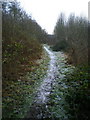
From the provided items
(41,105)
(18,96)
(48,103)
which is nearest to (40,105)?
(41,105)

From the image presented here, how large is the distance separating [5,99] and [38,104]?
38.9 inches

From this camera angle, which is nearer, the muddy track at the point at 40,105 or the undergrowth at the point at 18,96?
the muddy track at the point at 40,105

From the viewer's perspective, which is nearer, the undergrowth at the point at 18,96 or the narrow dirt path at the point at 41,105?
the narrow dirt path at the point at 41,105

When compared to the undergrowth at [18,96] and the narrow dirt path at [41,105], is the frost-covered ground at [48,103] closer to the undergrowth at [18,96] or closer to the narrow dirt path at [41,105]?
the narrow dirt path at [41,105]

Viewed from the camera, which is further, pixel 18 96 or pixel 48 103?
pixel 18 96

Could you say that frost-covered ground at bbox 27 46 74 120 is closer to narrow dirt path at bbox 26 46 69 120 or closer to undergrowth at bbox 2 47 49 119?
narrow dirt path at bbox 26 46 69 120

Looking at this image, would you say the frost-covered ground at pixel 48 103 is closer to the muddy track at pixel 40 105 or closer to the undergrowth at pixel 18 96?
the muddy track at pixel 40 105

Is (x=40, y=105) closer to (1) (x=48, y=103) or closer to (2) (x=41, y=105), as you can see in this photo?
(2) (x=41, y=105)

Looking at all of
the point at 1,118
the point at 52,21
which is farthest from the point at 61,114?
the point at 52,21

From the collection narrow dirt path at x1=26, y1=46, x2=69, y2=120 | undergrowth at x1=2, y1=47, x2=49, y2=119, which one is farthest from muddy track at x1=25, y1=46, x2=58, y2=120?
undergrowth at x1=2, y1=47, x2=49, y2=119

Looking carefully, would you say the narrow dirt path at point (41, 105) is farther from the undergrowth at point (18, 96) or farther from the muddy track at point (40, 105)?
the undergrowth at point (18, 96)

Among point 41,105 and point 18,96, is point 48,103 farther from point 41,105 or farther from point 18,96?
point 18,96

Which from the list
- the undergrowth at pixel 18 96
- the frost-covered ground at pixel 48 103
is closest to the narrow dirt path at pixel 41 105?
the frost-covered ground at pixel 48 103

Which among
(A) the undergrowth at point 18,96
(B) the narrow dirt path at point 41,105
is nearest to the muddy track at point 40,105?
(B) the narrow dirt path at point 41,105
